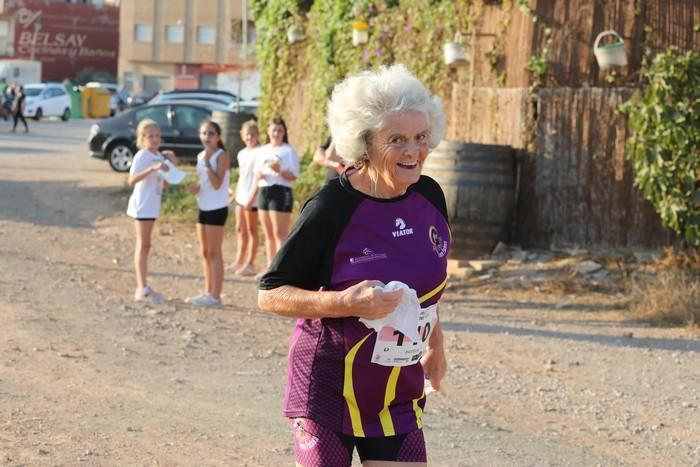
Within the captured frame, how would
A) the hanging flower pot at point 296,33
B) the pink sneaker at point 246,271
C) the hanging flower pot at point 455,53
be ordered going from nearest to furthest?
the pink sneaker at point 246,271 → the hanging flower pot at point 455,53 → the hanging flower pot at point 296,33

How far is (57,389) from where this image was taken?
7395mm

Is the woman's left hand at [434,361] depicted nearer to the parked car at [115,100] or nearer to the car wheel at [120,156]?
the car wheel at [120,156]

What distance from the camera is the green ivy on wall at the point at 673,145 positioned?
37.1 feet

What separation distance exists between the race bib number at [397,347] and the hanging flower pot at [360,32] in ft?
38.7

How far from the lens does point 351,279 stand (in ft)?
12.5

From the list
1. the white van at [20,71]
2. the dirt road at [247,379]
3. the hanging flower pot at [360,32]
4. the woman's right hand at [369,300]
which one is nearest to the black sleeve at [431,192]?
the woman's right hand at [369,300]

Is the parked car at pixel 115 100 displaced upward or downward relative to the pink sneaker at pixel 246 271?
upward

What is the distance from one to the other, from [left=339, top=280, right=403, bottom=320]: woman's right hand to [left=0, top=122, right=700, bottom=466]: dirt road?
102 inches

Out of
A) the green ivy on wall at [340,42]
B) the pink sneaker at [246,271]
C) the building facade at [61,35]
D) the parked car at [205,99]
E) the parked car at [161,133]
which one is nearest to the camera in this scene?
the pink sneaker at [246,271]

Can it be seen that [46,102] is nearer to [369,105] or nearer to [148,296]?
[148,296]

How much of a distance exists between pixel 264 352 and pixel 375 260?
523cm

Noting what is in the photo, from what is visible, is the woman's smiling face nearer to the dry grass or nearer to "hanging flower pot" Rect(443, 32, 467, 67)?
the dry grass

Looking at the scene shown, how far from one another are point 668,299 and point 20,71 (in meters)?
61.7

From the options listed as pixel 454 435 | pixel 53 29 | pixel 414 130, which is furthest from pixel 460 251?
pixel 53 29
